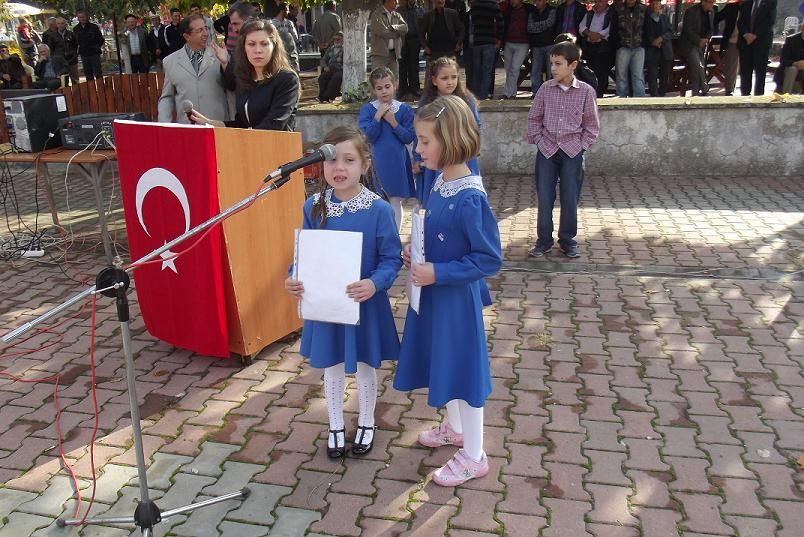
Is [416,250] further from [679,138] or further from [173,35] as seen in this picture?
[173,35]

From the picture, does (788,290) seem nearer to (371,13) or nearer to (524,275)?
(524,275)

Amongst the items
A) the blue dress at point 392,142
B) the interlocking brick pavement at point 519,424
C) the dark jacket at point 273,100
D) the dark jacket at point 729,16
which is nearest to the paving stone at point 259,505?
the interlocking brick pavement at point 519,424

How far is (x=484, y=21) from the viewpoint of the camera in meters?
11.0

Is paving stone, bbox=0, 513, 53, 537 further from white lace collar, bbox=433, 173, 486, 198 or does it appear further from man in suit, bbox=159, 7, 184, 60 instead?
man in suit, bbox=159, 7, 184, 60

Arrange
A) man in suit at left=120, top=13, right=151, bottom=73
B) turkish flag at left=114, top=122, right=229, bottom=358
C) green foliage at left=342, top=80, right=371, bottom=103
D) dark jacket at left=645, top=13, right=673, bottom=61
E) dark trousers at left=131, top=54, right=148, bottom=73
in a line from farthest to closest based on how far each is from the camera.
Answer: dark trousers at left=131, top=54, right=148, bottom=73, man in suit at left=120, top=13, right=151, bottom=73, dark jacket at left=645, top=13, right=673, bottom=61, green foliage at left=342, top=80, right=371, bottom=103, turkish flag at left=114, top=122, right=229, bottom=358

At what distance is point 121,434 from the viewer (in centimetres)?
359

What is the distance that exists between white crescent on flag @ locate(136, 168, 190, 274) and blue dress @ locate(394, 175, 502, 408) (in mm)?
1631

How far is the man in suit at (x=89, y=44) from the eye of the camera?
54.1 feet

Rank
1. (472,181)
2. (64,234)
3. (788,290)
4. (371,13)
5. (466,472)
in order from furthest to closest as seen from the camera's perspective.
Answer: (371,13)
(64,234)
(788,290)
(466,472)
(472,181)

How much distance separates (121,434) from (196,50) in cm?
315

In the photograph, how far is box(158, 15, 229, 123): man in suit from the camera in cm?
539

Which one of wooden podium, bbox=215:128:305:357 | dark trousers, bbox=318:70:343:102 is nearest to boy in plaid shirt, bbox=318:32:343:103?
dark trousers, bbox=318:70:343:102

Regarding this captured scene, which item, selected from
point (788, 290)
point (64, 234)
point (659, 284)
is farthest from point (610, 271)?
point (64, 234)

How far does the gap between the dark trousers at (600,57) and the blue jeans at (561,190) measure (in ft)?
18.2
